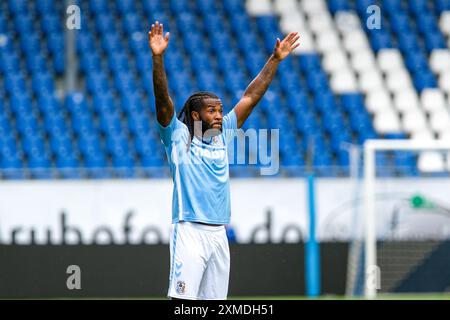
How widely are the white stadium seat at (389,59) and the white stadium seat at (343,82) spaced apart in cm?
60

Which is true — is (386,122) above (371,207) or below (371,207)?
above

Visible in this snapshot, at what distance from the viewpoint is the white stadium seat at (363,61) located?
16469mm

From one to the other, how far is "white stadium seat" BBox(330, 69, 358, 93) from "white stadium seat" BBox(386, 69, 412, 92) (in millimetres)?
581

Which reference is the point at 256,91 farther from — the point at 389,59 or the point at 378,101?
the point at 389,59

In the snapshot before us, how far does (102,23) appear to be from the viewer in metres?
16.2

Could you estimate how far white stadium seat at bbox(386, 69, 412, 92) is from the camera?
16.2 metres

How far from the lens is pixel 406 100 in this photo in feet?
52.4

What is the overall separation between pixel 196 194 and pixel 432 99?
1060 cm

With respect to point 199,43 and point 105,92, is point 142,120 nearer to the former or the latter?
point 105,92

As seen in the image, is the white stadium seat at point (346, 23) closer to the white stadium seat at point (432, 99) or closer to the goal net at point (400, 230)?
the white stadium seat at point (432, 99)

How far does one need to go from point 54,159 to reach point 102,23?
3.11 metres
